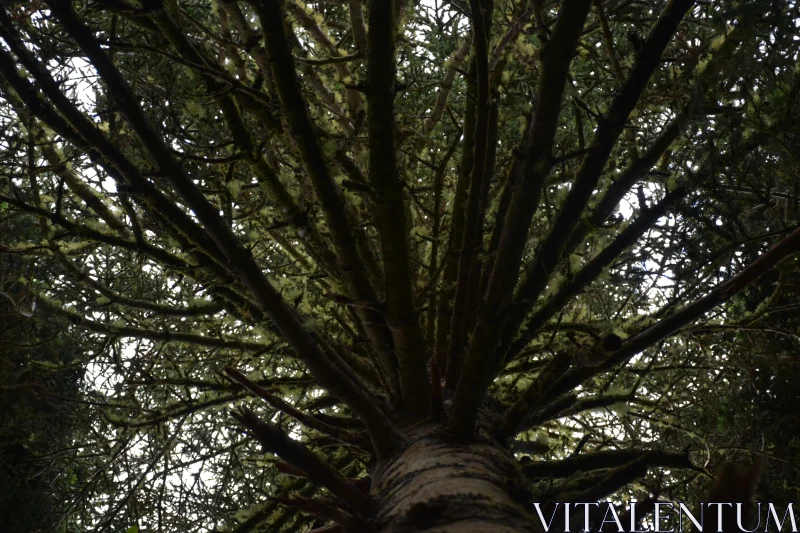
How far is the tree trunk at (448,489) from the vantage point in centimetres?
144

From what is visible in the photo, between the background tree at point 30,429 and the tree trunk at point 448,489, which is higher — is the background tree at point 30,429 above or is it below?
above

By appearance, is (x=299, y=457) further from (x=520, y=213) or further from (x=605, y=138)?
(x=605, y=138)

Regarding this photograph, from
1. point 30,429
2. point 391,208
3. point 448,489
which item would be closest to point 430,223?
point 391,208

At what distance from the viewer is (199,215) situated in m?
1.80

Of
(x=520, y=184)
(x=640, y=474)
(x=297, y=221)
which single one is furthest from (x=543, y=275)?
(x=297, y=221)

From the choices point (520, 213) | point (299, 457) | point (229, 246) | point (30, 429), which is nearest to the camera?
point (299, 457)

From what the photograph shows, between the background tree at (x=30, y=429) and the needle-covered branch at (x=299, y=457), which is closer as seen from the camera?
the needle-covered branch at (x=299, y=457)

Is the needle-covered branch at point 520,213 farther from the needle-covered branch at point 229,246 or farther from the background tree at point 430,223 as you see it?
the needle-covered branch at point 229,246

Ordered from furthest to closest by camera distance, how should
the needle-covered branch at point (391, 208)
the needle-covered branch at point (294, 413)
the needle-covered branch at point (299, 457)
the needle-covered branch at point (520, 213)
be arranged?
the needle-covered branch at point (294, 413) < the needle-covered branch at point (391, 208) < the needle-covered branch at point (520, 213) < the needle-covered branch at point (299, 457)

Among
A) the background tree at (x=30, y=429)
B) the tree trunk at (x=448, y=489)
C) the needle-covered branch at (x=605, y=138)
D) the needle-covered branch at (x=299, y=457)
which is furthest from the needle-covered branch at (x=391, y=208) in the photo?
the background tree at (x=30, y=429)

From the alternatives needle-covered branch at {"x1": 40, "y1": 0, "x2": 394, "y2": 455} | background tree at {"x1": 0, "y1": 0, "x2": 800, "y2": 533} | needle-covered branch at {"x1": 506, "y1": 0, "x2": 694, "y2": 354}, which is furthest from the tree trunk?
needle-covered branch at {"x1": 506, "y1": 0, "x2": 694, "y2": 354}

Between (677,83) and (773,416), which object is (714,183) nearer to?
(677,83)

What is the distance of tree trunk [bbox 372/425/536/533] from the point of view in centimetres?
144

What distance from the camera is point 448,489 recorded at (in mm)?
1561
